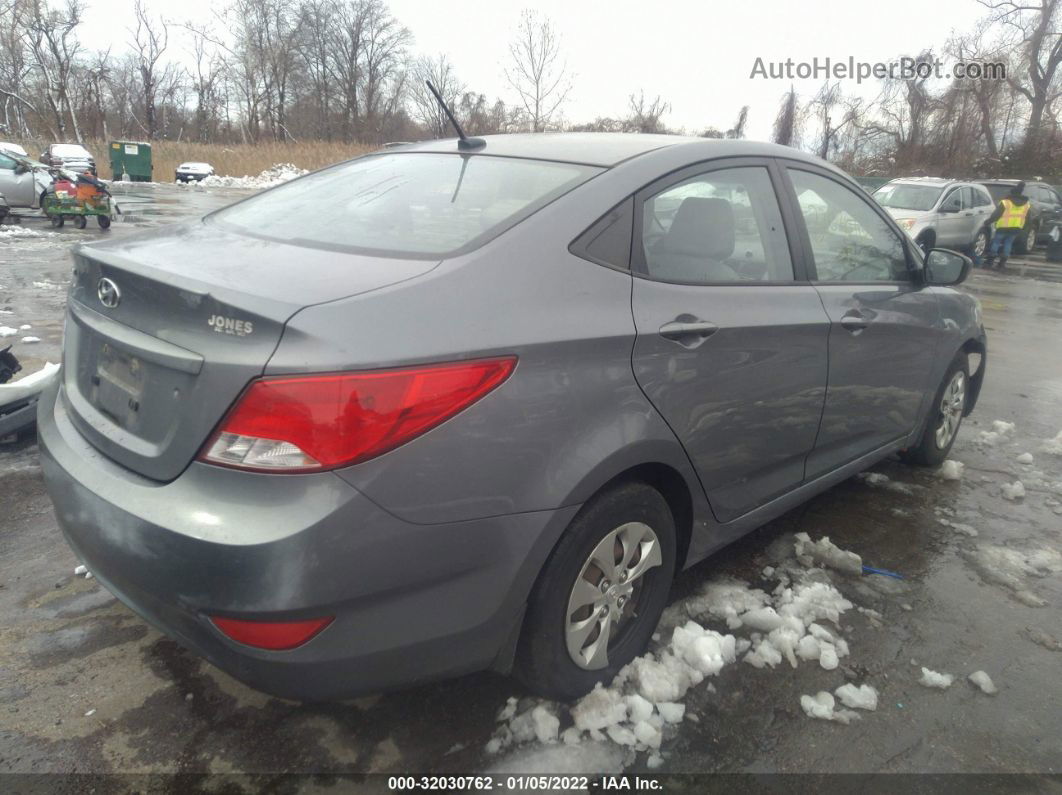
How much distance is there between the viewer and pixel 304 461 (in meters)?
1.60

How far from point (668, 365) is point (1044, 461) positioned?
376 centimetres

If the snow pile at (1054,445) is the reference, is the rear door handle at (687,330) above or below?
above

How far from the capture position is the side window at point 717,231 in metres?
2.37

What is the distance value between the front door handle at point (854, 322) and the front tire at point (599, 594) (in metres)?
1.22

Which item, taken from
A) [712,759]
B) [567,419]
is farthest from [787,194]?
[712,759]

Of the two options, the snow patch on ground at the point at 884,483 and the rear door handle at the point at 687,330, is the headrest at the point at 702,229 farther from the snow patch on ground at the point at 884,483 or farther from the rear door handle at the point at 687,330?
the snow patch on ground at the point at 884,483

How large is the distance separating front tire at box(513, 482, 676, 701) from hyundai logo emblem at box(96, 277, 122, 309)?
4.39 feet

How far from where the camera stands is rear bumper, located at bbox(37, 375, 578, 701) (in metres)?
1.59

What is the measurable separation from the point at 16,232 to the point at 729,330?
1445 cm

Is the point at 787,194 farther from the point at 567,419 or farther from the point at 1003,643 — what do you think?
the point at 1003,643

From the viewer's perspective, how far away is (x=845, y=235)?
3.30 metres

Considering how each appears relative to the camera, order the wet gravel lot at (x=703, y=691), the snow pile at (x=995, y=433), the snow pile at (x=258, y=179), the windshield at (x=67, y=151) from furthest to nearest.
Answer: the snow pile at (x=258, y=179), the windshield at (x=67, y=151), the snow pile at (x=995, y=433), the wet gravel lot at (x=703, y=691)

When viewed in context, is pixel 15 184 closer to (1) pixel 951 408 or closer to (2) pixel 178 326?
(2) pixel 178 326

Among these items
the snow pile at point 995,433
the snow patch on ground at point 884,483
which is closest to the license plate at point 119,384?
the snow patch on ground at point 884,483
